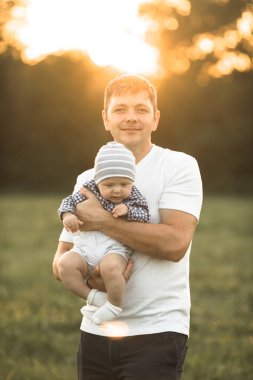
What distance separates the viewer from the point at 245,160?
46.2m

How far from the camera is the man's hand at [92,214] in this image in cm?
337

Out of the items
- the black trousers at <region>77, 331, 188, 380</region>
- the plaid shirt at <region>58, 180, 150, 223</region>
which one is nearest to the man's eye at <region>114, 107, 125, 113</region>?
the plaid shirt at <region>58, 180, 150, 223</region>

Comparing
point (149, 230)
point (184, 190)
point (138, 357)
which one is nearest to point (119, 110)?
point (184, 190)

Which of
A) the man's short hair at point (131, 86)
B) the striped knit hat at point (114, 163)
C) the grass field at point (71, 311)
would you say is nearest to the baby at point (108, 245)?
the striped knit hat at point (114, 163)

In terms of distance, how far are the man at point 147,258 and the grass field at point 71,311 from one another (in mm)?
2992

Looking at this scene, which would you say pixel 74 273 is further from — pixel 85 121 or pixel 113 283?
pixel 85 121

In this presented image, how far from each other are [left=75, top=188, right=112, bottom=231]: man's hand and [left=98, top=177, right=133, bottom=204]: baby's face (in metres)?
0.07

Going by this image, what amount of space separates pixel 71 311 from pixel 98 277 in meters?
6.08

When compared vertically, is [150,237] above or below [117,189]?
below

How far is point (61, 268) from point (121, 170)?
1.74 feet

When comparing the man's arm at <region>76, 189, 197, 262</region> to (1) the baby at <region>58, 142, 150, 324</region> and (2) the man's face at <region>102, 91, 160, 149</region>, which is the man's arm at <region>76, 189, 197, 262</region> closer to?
(1) the baby at <region>58, 142, 150, 324</region>

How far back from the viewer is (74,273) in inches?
131

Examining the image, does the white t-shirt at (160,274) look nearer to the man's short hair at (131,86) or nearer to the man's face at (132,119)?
the man's face at (132,119)

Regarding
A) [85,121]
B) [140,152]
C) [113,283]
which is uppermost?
[85,121]
